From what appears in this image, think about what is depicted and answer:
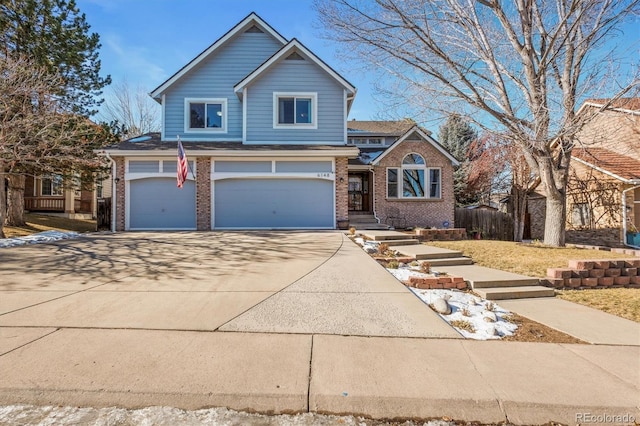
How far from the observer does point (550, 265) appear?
7.29m

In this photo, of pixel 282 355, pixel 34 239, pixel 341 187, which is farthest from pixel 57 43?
pixel 282 355

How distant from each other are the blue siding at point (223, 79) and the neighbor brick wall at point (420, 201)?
6794 mm

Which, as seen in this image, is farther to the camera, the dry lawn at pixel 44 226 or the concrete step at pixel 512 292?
the dry lawn at pixel 44 226

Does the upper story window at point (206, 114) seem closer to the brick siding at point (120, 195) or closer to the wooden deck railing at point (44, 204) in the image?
the brick siding at point (120, 195)

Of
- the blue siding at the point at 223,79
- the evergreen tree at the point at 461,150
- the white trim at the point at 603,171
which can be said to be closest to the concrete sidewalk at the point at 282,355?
the blue siding at the point at 223,79

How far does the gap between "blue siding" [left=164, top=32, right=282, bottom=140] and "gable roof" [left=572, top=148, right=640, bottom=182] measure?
579 inches

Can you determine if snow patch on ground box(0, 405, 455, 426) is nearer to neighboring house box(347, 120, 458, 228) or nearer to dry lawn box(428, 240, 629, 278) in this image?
dry lawn box(428, 240, 629, 278)

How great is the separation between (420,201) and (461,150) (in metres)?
11.0

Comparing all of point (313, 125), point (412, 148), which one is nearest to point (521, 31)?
point (412, 148)

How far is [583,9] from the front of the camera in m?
9.40

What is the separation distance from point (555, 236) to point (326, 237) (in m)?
7.99

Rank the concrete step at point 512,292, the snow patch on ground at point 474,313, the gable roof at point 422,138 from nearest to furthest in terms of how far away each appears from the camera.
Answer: the snow patch on ground at point 474,313, the concrete step at point 512,292, the gable roof at point 422,138

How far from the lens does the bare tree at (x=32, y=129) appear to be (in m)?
10.3

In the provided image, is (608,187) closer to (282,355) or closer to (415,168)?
(415,168)
